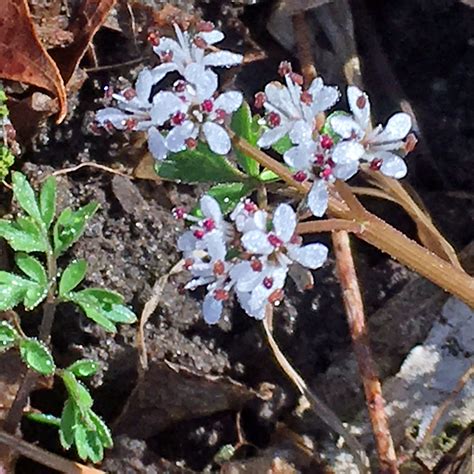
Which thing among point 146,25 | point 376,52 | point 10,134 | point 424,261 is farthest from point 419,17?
point 10,134

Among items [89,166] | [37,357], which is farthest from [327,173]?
[89,166]

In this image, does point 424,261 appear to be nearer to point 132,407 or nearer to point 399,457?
point 399,457

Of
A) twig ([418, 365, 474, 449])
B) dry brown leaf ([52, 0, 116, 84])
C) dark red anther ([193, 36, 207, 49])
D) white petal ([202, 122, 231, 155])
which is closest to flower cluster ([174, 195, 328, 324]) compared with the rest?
white petal ([202, 122, 231, 155])

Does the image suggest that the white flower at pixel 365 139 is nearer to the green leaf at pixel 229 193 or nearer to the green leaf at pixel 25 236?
the green leaf at pixel 229 193

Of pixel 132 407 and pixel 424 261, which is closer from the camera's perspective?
pixel 424 261

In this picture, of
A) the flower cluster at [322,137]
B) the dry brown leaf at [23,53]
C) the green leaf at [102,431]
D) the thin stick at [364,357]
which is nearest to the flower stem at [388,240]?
the flower cluster at [322,137]

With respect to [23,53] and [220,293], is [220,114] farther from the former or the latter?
[23,53]
